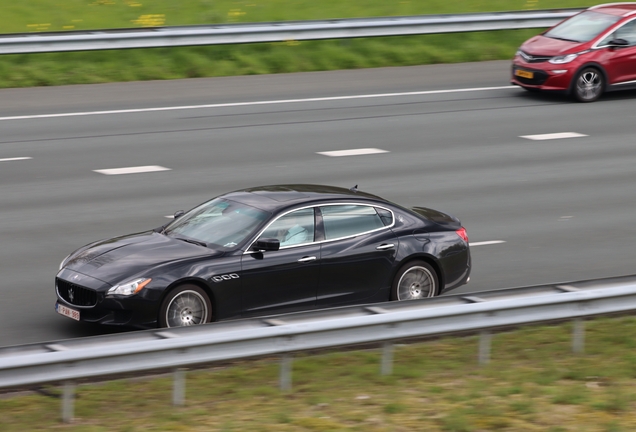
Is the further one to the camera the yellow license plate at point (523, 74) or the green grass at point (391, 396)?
the yellow license plate at point (523, 74)

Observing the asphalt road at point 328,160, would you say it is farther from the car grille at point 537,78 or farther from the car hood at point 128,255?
the car hood at point 128,255

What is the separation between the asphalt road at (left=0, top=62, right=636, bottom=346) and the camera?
1354 cm

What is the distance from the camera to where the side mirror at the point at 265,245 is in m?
10.7

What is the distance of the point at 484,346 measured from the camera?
947 cm

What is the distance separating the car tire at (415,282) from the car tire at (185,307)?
80.5 inches

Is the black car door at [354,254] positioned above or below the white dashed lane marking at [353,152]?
below

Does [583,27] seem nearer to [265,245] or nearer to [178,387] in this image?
[265,245]

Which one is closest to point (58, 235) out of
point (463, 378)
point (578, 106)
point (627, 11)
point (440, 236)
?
point (440, 236)

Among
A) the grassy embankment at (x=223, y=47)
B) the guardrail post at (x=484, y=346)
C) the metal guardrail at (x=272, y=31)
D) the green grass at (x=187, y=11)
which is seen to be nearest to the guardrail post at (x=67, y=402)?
the guardrail post at (x=484, y=346)

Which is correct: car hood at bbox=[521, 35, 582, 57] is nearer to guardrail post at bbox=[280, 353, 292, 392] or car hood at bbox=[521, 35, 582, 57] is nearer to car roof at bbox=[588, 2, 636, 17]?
car roof at bbox=[588, 2, 636, 17]

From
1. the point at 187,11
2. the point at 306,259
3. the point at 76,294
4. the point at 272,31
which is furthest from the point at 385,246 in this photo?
the point at 187,11

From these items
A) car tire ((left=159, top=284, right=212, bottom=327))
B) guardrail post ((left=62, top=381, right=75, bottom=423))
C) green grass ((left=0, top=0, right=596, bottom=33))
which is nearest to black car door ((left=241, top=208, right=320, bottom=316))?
car tire ((left=159, top=284, right=212, bottom=327))

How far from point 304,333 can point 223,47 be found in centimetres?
1709

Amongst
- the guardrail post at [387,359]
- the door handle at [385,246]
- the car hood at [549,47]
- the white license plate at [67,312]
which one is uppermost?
the car hood at [549,47]
